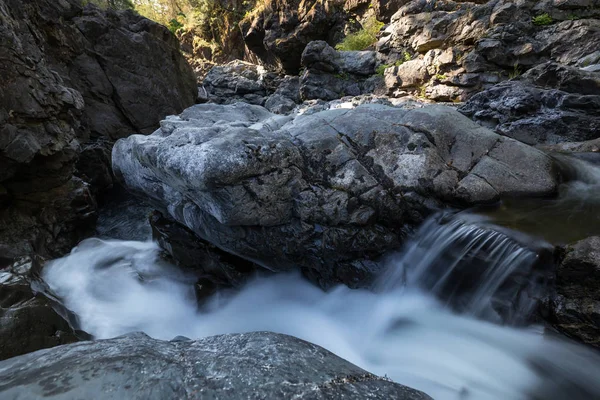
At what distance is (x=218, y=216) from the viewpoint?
4477mm

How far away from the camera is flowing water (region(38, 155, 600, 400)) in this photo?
3043 millimetres

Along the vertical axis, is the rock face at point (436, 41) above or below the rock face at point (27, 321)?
above

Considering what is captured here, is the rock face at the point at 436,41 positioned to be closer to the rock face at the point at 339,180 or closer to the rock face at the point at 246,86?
the rock face at the point at 246,86

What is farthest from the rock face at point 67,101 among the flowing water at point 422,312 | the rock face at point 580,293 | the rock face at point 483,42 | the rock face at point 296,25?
the rock face at point 483,42

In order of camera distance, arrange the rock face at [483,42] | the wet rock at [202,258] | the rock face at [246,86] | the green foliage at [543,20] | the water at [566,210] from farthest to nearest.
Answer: the rock face at [246,86], the green foliage at [543,20], the rock face at [483,42], the wet rock at [202,258], the water at [566,210]

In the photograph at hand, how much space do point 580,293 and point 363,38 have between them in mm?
17366

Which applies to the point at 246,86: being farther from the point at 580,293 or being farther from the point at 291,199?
the point at 580,293

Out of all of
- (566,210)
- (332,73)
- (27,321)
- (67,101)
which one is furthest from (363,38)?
(27,321)

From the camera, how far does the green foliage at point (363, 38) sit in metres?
17.2

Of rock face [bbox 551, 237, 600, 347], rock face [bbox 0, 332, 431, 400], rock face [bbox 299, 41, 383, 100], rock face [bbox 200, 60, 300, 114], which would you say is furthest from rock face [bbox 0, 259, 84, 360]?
rock face [bbox 200, 60, 300, 114]

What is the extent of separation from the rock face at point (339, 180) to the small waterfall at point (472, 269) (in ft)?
0.93

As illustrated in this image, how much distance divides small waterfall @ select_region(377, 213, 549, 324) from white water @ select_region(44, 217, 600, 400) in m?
0.02

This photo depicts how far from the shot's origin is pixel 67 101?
647 centimetres

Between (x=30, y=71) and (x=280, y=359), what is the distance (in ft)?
23.5
